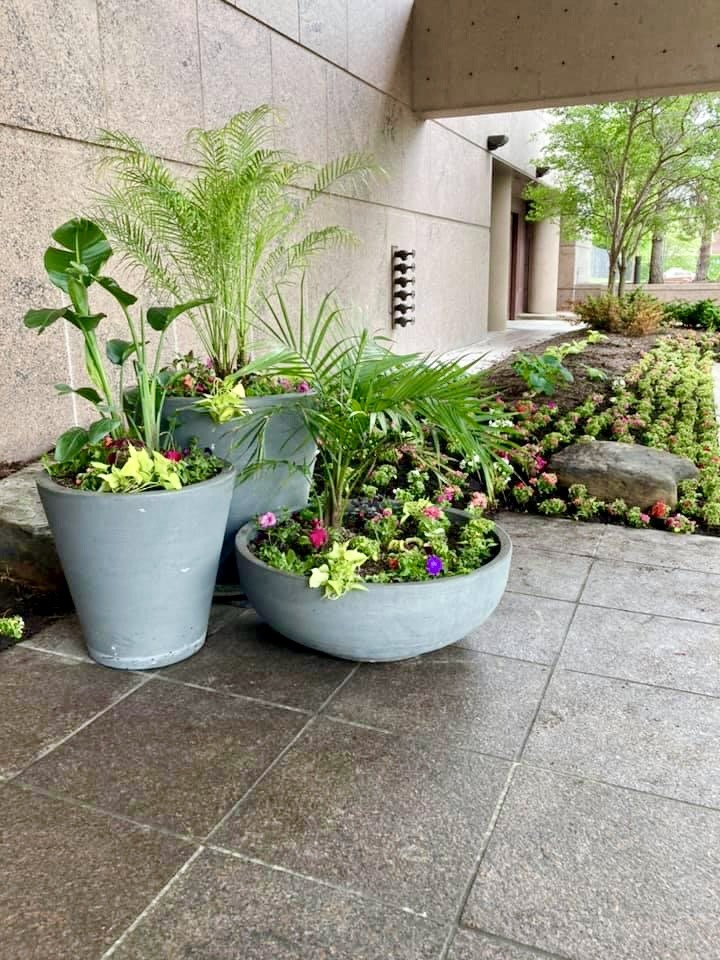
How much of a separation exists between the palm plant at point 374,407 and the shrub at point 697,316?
40.2ft

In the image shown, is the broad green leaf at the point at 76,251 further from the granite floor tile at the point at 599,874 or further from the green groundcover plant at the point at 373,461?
the granite floor tile at the point at 599,874

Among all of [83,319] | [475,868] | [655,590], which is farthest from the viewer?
[655,590]

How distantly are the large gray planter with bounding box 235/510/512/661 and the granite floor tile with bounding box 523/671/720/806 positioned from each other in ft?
1.29

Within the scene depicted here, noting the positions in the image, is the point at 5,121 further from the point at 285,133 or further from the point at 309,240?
the point at 285,133

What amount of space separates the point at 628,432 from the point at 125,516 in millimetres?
4402

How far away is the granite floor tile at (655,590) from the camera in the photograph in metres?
3.26

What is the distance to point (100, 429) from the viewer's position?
104 inches

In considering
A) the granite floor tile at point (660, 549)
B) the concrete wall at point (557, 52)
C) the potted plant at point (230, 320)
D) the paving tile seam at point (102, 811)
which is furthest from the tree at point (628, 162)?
the paving tile seam at point (102, 811)

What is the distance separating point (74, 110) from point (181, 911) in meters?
4.38

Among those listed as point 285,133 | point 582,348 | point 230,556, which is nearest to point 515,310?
point 582,348

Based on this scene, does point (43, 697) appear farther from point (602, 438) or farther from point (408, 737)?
point (602, 438)

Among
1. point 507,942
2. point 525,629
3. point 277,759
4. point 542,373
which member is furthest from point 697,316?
point 507,942

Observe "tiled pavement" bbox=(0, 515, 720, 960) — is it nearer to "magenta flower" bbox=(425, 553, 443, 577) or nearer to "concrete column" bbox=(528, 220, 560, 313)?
"magenta flower" bbox=(425, 553, 443, 577)

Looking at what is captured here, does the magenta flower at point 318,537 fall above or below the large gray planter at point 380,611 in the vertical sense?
above
